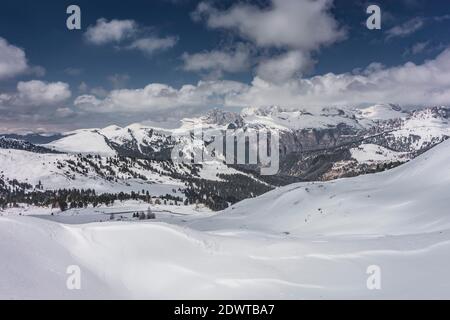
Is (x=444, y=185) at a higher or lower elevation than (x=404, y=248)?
higher

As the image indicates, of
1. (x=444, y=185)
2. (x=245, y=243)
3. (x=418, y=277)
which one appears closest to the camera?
(x=418, y=277)

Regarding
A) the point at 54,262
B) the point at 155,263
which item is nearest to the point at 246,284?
the point at 155,263

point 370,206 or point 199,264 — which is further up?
point 370,206

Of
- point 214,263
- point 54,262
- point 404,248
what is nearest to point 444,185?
point 404,248

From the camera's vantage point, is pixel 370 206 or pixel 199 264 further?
pixel 370 206

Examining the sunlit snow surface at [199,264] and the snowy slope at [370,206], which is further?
the snowy slope at [370,206]

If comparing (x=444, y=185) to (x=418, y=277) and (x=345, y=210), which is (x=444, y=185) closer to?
(x=345, y=210)

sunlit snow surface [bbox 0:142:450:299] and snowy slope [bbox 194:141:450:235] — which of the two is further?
snowy slope [bbox 194:141:450:235]

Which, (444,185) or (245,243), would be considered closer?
(245,243)
